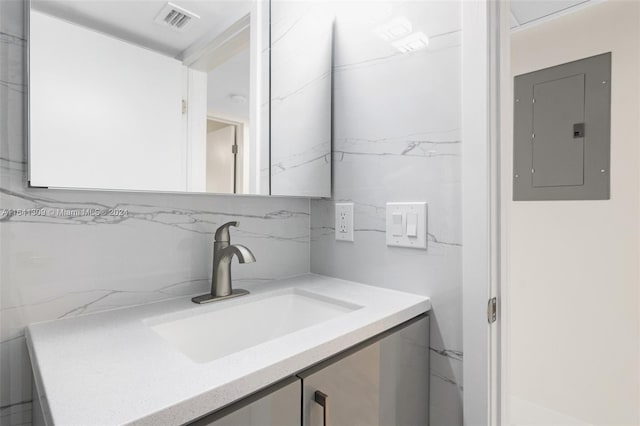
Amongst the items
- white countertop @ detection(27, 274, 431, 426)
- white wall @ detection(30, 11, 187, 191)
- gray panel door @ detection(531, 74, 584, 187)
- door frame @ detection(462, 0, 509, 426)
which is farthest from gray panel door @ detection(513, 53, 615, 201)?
white wall @ detection(30, 11, 187, 191)

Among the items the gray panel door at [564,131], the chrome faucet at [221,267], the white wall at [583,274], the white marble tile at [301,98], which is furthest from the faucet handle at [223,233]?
the gray panel door at [564,131]

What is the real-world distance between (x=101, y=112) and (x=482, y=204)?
923 millimetres

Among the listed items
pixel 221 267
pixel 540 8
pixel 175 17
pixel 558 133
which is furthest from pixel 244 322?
pixel 540 8

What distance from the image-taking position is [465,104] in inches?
33.8

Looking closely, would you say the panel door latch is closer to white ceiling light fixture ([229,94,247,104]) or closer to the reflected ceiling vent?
white ceiling light fixture ([229,94,247,104])

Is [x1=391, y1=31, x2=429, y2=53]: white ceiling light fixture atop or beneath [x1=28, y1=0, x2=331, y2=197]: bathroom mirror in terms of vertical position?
atop

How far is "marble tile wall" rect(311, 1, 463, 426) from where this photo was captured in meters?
0.89

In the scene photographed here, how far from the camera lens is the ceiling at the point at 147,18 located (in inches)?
29.3

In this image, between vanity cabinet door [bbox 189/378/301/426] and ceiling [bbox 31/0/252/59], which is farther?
ceiling [bbox 31/0/252/59]

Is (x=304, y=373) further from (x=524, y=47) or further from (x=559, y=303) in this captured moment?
(x=524, y=47)

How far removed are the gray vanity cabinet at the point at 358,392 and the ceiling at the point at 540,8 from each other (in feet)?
5.59

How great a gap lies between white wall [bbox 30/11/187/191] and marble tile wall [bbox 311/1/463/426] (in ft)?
1.76

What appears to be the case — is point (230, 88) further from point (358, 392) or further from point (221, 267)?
point (358, 392)

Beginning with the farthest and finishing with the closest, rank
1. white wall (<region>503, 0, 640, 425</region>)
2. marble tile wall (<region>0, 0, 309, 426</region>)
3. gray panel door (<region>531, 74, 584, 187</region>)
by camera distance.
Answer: gray panel door (<region>531, 74, 584, 187</region>) < white wall (<region>503, 0, 640, 425</region>) < marble tile wall (<region>0, 0, 309, 426</region>)
